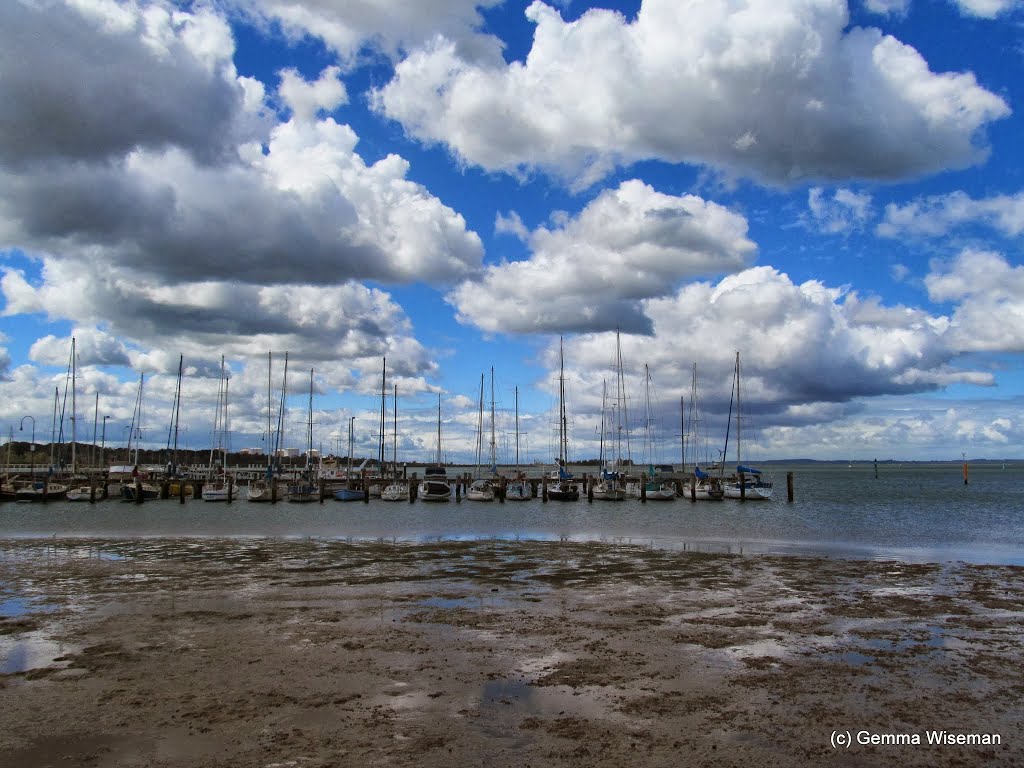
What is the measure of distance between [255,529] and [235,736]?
4069cm

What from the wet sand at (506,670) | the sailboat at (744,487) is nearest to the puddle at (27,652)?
the wet sand at (506,670)

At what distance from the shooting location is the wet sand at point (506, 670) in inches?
380

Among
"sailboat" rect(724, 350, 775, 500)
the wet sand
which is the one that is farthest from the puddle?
"sailboat" rect(724, 350, 775, 500)

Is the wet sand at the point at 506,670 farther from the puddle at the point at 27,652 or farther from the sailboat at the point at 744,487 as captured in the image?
the sailboat at the point at 744,487

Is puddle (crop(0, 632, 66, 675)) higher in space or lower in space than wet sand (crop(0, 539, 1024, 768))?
higher

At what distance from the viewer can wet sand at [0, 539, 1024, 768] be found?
9.64 metres

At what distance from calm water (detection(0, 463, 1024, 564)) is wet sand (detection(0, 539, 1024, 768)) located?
14.8m

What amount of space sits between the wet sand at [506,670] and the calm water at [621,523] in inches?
581

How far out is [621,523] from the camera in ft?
178

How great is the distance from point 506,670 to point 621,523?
42.1 meters

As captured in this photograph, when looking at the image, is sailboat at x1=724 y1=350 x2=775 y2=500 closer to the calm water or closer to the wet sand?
the calm water

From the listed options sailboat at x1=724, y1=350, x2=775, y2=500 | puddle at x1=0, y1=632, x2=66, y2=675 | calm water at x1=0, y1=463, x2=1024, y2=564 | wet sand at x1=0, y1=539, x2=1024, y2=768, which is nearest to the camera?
wet sand at x1=0, y1=539, x2=1024, y2=768

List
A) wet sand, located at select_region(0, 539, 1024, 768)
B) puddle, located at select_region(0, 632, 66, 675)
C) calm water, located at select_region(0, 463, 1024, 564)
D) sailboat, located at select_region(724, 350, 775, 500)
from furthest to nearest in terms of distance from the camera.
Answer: sailboat, located at select_region(724, 350, 775, 500) → calm water, located at select_region(0, 463, 1024, 564) → puddle, located at select_region(0, 632, 66, 675) → wet sand, located at select_region(0, 539, 1024, 768)

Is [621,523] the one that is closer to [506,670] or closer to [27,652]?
[506,670]
